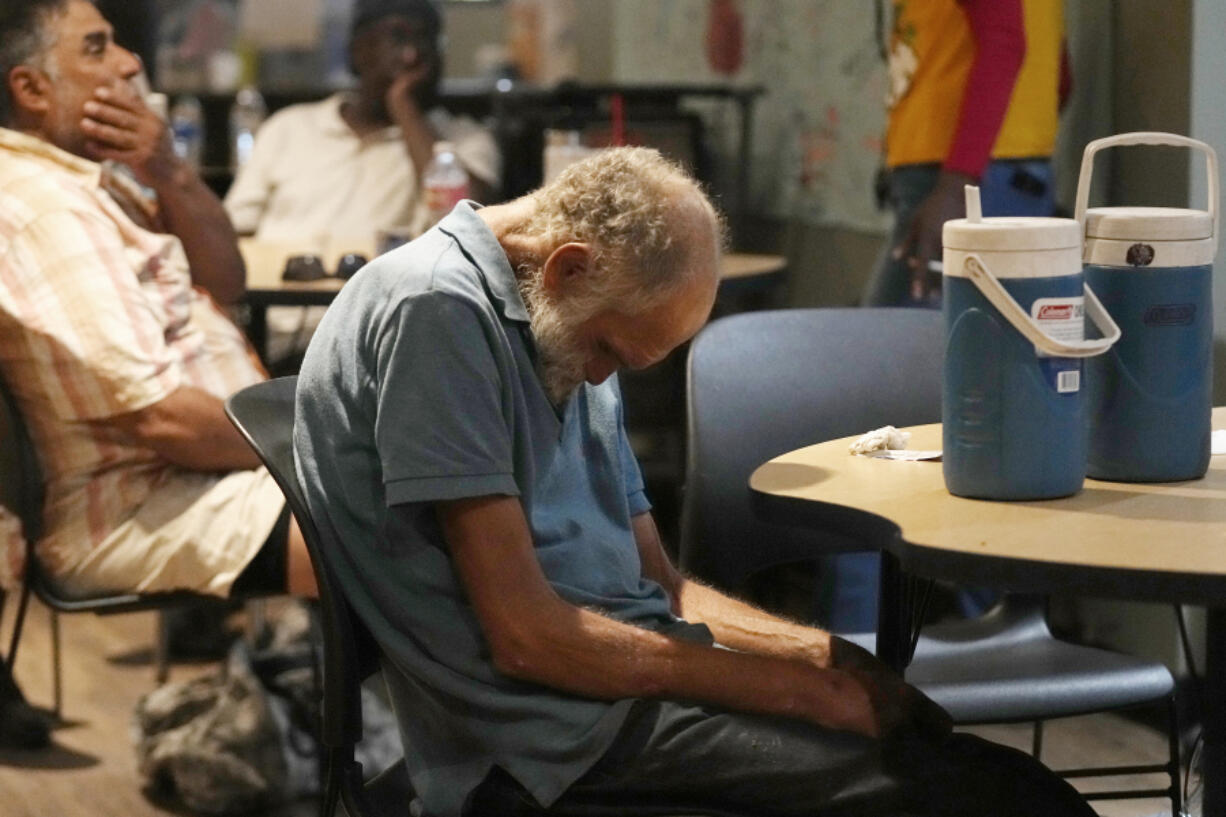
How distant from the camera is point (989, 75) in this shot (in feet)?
9.37

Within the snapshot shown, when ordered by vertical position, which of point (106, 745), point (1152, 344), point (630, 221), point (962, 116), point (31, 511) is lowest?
point (106, 745)

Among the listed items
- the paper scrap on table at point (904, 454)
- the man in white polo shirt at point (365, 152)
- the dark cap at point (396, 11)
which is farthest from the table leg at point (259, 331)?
the paper scrap on table at point (904, 454)

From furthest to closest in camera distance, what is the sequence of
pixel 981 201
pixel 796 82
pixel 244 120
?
pixel 244 120 → pixel 796 82 → pixel 981 201

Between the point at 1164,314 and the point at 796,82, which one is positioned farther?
the point at 796,82

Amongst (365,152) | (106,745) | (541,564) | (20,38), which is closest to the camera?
(541,564)

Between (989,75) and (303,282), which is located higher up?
(989,75)

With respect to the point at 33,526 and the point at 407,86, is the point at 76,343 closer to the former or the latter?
the point at 33,526

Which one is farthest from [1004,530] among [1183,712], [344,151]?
[344,151]

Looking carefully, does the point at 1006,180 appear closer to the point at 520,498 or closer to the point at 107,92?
the point at 107,92

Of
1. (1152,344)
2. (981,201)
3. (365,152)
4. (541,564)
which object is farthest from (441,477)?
(365,152)

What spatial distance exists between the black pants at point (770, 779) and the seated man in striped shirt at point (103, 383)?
1.00m

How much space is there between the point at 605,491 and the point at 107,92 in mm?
1406

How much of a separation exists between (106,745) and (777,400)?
1621 mm

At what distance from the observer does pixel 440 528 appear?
1.40 metres
